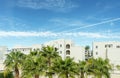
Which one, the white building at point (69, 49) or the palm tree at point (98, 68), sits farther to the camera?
the white building at point (69, 49)

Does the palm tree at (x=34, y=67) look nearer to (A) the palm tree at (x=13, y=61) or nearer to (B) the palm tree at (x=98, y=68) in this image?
(B) the palm tree at (x=98, y=68)

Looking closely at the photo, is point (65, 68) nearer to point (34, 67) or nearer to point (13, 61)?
point (34, 67)

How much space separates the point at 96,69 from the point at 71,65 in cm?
565

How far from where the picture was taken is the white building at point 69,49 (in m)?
75.2

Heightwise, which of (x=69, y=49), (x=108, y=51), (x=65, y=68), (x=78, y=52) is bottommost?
(x=65, y=68)

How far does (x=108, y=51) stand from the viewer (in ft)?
227

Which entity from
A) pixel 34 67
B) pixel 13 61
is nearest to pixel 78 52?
pixel 13 61

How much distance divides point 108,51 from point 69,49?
14.3m

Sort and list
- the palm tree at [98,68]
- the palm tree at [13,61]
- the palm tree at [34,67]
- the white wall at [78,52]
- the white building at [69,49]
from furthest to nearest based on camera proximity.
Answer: the white building at [69,49]
the white wall at [78,52]
the palm tree at [13,61]
the palm tree at [98,68]
the palm tree at [34,67]

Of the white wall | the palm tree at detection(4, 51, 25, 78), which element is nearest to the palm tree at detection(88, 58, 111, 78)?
the palm tree at detection(4, 51, 25, 78)

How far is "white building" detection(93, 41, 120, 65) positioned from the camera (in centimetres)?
6712

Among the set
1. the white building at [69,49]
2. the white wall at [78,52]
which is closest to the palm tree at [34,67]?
the white building at [69,49]

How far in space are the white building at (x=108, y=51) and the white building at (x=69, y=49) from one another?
4754mm

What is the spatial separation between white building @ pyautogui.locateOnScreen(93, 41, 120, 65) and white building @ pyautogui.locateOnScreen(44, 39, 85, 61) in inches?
187
